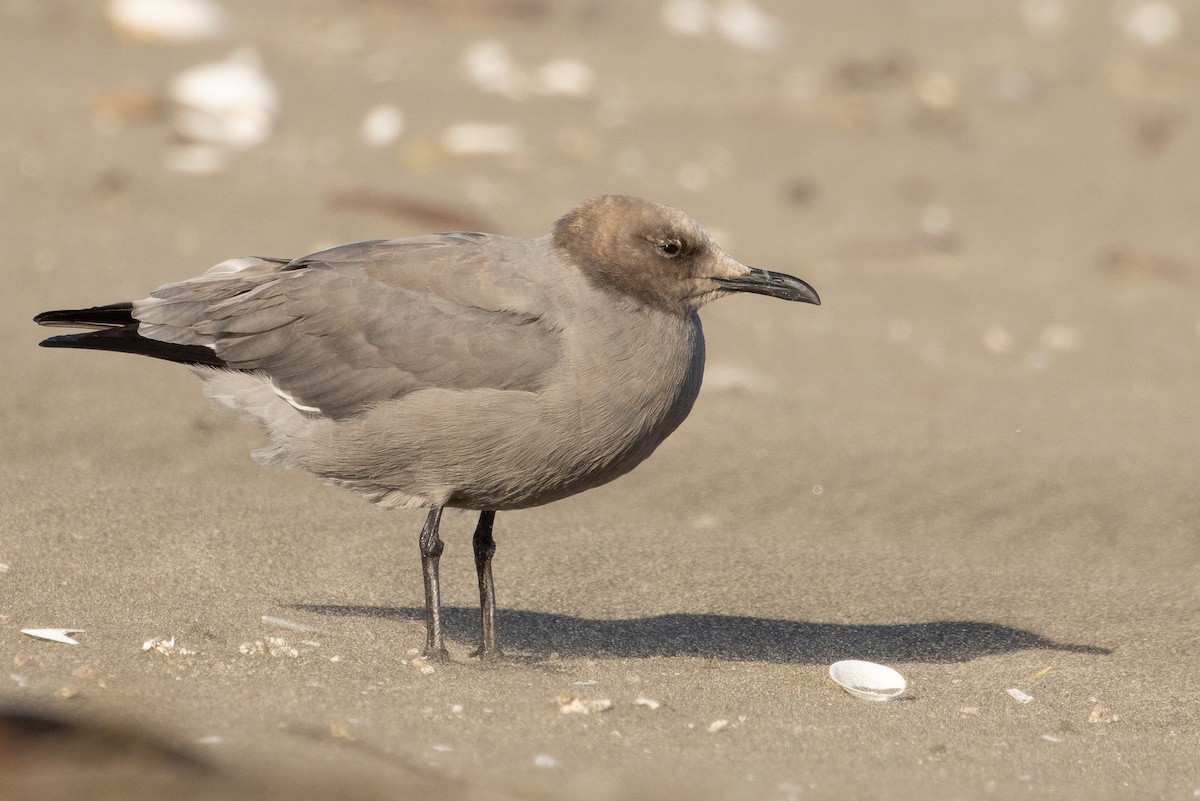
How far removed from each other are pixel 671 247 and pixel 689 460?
5.96ft

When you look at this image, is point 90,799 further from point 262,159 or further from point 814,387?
point 262,159

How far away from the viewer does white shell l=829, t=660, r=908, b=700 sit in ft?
14.8

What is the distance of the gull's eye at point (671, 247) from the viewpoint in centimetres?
479

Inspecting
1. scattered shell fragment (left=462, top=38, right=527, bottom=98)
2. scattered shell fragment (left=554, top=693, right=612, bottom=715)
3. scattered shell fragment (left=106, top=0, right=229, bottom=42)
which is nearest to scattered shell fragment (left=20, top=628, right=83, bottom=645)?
scattered shell fragment (left=554, top=693, right=612, bottom=715)

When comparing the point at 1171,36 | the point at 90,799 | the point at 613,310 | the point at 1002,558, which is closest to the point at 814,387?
the point at 1002,558

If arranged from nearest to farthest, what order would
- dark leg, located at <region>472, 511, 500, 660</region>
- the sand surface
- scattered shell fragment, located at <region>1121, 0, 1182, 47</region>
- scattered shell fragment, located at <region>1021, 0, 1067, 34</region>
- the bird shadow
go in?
the sand surface
dark leg, located at <region>472, 511, 500, 660</region>
the bird shadow
scattered shell fragment, located at <region>1121, 0, 1182, 47</region>
scattered shell fragment, located at <region>1021, 0, 1067, 34</region>

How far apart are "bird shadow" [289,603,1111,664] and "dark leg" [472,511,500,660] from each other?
0.15m

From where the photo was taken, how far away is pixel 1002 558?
19.4 ft

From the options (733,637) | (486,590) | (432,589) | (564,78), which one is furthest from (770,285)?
(564,78)

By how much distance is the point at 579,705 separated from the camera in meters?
4.14

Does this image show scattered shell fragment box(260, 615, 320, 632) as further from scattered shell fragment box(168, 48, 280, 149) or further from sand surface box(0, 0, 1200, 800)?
scattered shell fragment box(168, 48, 280, 149)

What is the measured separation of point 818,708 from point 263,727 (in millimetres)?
1608

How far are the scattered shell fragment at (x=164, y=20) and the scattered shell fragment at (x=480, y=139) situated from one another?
8.28 feet

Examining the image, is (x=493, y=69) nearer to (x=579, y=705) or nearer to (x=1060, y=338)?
(x=1060, y=338)
